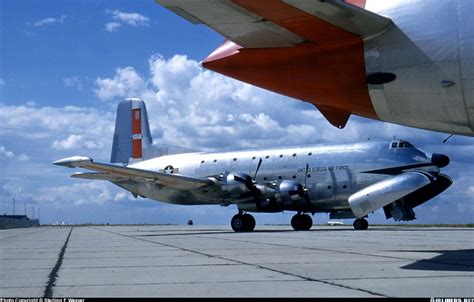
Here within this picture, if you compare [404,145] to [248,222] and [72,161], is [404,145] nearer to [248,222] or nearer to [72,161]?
[248,222]

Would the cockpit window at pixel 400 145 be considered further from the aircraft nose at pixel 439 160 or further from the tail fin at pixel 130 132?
the tail fin at pixel 130 132

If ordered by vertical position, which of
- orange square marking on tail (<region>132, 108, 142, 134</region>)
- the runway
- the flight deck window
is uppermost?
orange square marking on tail (<region>132, 108, 142, 134</region>)

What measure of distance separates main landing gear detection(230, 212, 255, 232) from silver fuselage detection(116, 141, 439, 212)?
2.47 feet

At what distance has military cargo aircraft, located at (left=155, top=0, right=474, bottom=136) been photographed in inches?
266

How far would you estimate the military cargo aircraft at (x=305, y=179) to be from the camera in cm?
2514

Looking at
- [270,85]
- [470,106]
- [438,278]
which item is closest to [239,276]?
[438,278]

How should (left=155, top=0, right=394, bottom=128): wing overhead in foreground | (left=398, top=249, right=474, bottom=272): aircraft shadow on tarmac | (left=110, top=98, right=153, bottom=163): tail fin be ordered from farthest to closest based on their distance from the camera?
(left=110, top=98, right=153, bottom=163): tail fin → (left=398, top=249, right=474, bottom=272): aircraft shadow on tarmac → (left=155, top=0, right=394, bottom=128): wing overhead in foreground

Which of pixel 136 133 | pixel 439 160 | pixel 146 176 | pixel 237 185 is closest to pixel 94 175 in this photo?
pixel 146 176

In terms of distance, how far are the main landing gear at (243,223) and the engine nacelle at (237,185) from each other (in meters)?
0.99

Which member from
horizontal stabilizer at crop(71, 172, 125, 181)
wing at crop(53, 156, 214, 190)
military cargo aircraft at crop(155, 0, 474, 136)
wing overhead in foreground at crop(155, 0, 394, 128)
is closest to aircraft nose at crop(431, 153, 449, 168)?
wing at crop(53, 156, 214, 190)

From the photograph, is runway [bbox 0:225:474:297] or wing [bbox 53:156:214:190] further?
wing [bbox 53:156:214:190]

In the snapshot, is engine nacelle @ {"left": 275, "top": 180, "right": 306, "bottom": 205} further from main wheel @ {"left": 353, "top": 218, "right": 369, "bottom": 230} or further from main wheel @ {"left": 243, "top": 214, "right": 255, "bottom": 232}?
main wheel @ {"left": 353, "top": 218, "right": 369, "bottom": 230}

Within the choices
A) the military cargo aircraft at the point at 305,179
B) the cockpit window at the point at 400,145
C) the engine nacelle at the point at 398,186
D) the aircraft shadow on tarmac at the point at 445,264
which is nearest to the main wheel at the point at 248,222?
the military cargo aircraft at the point at 305,179

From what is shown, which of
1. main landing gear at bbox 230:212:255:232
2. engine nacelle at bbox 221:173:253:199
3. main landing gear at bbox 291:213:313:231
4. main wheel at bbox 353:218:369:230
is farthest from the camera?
main wheel at bbox 353:218:369:230
